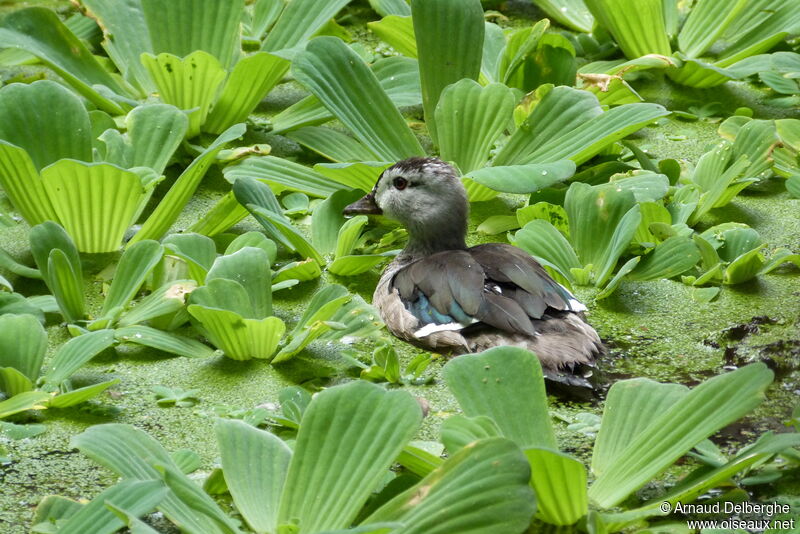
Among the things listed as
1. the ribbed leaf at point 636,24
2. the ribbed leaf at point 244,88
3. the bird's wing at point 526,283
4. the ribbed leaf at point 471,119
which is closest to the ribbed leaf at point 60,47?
the ribbed leaf at point 244,88

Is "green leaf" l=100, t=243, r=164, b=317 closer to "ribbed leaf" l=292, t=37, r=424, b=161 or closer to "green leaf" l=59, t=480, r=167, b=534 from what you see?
"ribbed leaf" l=292, t=37, r=424, b=161

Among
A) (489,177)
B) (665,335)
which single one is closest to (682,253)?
(665,335)

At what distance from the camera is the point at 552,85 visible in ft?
11.3

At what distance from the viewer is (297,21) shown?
3.85 meters

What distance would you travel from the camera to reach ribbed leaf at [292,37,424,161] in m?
3.37

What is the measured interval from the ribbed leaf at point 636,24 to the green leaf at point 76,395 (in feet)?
7.43

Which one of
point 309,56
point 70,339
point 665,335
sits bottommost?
point 665,335

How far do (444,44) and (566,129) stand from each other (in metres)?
0.47

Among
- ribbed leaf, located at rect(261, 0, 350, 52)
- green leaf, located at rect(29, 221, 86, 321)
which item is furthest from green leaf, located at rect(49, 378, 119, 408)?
ribbed leaf, located at rect(261, 0, 350, 52)

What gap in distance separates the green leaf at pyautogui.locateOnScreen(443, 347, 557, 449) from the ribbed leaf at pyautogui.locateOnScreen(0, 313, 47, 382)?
2.90ft

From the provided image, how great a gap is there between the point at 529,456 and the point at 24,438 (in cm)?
101

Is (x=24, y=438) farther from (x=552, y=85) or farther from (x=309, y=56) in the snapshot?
(x=552, y=85)

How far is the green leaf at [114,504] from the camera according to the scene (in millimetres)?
1781

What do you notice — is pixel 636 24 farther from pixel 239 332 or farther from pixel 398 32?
pixel 239 332
